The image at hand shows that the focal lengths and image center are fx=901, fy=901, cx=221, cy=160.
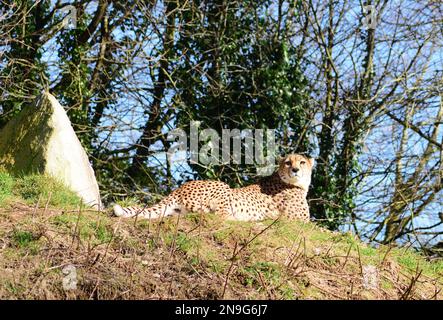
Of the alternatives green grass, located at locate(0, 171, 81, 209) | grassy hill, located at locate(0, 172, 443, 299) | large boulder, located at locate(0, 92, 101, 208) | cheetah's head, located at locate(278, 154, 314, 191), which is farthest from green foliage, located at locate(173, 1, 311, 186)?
grassy hill, located at locate(0, 172, 443, 299)

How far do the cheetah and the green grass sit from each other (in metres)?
→ 0.74

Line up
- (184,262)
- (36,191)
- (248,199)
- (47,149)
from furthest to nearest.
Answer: (248,199)
(47,149)
(36,191)
(184,262)

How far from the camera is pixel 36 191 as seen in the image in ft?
31.0

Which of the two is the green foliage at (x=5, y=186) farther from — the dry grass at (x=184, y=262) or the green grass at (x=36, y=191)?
the dry grass at (x=184, y=262)

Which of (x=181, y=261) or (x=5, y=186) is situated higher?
(x=5, y=186)

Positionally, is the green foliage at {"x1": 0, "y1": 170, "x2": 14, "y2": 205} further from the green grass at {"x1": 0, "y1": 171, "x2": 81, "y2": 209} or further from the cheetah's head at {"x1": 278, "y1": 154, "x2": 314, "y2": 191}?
the cheetah's head at {"x1": 278, "y1": 154, "x2": 314, "y2": 191}

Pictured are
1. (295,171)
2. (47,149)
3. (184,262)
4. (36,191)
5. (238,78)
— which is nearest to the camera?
(184,262)

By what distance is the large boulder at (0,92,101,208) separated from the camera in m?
10.0

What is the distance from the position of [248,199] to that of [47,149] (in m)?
2.33

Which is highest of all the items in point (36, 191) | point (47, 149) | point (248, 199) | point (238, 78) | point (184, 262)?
point (238, 78)

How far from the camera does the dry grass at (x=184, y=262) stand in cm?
716

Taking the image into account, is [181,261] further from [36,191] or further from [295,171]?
[295,171]

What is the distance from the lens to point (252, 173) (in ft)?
45.7

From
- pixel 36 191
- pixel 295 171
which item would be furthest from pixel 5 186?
pixel 295 171
